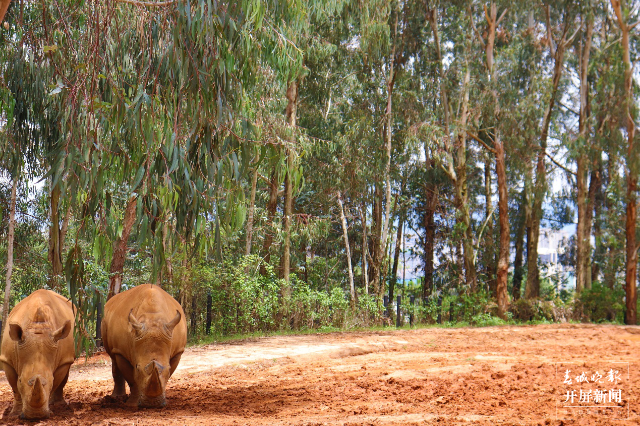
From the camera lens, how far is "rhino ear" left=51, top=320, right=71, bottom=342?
5.57 metres

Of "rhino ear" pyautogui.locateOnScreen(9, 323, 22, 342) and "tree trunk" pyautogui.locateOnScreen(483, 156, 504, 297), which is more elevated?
"tree trunk" pyautogui.locateOnScreen(483, 156, 504, 297)

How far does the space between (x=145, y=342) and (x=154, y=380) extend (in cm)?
36

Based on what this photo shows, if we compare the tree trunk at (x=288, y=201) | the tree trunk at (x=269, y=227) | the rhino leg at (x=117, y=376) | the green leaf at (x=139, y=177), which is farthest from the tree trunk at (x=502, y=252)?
the green leaf at (x=139, y=177)

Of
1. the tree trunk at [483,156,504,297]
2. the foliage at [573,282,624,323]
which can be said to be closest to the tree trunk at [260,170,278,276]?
the foliage at [573,282,624,323]

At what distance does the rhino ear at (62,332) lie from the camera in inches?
219

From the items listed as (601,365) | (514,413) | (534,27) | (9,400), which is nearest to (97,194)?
(9,400)

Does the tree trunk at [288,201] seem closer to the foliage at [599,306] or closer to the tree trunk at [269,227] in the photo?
the tree trunk at [269,227]

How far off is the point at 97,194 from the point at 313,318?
1169cm

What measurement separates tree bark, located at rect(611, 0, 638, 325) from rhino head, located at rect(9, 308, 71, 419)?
56.6ft

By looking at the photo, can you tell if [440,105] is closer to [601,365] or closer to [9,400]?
[601,365]

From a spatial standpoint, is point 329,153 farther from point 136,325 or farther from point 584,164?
point 136,325

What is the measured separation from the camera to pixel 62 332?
221 inches

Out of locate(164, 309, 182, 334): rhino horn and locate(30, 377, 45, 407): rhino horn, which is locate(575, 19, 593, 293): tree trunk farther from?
locate(30, 377, 45, 407): rhino horn

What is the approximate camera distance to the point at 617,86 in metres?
19.6
